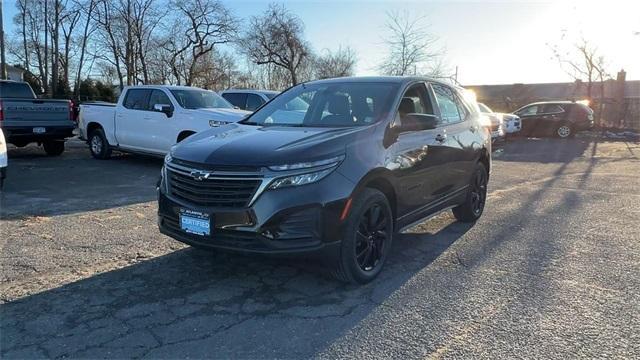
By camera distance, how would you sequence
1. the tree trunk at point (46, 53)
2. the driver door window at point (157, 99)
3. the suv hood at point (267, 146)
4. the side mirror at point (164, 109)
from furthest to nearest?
1. the tree trunk at point (46, 53)
2. the driver door window at point (157, 99)
3. the side mirror at point (164, 109)
4. the suv hood at point (267, 146)

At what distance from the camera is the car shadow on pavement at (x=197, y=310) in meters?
3.21

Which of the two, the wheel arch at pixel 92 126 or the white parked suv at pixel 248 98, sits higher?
the white parked suv at pixel 248 98

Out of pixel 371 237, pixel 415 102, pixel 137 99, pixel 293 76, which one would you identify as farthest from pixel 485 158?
pixel 293 76

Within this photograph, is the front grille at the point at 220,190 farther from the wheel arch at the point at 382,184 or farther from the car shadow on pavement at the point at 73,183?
the car shadow on pavement at the point at 73,183

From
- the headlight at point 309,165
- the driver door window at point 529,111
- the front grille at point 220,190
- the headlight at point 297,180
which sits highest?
the driver door window at point 529,111

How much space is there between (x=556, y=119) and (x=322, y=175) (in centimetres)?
2148

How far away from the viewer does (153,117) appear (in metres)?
11.2

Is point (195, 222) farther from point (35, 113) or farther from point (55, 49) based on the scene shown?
point (55, 49)

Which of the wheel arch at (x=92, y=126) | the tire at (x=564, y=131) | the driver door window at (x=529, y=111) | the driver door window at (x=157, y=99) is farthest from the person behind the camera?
the driver door window at (x=529, y=111)

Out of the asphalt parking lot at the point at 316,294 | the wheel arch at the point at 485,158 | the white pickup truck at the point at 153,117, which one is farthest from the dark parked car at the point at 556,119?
the wheel arch at the point at 485,158

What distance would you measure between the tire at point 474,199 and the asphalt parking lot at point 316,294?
25 centimetres

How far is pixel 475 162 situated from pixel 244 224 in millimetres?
3686

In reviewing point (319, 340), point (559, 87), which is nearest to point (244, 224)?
point (319, 340)

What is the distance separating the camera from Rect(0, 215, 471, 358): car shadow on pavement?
3209 millimetres
